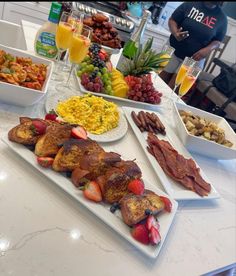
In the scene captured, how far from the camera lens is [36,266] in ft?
1.64

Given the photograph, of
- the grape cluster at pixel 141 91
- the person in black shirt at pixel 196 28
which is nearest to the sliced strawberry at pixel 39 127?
the grape cluster at pixel 141 91

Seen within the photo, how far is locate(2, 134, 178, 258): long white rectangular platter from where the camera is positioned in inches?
22.9

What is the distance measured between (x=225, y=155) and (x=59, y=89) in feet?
2.20

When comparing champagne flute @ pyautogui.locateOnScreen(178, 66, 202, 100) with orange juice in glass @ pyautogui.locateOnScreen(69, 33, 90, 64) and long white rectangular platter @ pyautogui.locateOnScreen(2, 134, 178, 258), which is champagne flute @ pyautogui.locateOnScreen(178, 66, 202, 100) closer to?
orange juice in glass @ pyautogui.locateOnScreen(69, 33, 90, 64)

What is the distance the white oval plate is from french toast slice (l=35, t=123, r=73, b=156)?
0.17m

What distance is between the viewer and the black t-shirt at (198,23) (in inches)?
97.7

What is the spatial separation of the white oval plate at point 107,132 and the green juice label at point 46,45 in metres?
0.29

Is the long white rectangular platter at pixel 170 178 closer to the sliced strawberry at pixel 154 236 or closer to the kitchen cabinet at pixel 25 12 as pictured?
the sliced strawberry at pixel 154 236

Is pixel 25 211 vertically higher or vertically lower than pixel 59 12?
lower

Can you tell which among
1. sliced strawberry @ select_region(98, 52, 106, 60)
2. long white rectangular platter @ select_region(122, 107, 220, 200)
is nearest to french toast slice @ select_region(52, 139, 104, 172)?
long white rectangular platter @ select_region(122, 107, 220, 200)

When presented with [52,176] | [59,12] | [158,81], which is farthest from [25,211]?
[158,81]

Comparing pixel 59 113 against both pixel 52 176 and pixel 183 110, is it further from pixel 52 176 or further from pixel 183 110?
pixel 183 110

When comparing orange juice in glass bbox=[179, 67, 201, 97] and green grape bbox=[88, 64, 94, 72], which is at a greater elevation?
orange juice in glass bbox=[179, 67, 201, 97]

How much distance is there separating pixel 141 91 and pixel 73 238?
31.4 inches
